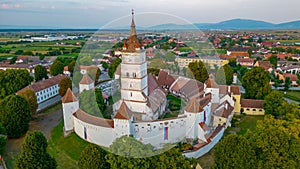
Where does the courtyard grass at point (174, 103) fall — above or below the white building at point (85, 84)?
below

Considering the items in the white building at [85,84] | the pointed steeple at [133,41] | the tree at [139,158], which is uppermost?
the pointed steeple at [133,41]

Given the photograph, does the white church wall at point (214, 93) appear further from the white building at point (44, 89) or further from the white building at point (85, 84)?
the white building at point (44, 89)

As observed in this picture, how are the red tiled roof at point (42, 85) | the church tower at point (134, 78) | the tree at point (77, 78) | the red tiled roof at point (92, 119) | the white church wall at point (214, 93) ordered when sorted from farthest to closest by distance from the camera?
the red tiled roof at point (42, 85), the tree at point (77, 78), the white church wall at point (214, 93), the church tower at point (134, 78), the red tiled roof at point (92, 119)

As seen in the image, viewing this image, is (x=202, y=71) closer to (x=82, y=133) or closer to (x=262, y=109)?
(x=262, y=109)

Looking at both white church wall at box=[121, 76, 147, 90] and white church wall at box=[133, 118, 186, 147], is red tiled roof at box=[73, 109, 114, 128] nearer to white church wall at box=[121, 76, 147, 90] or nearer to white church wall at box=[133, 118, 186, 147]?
white church wall at box=[133, 118, 186, 147]

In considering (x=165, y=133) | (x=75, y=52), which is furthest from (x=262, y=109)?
(x=75, y=52)

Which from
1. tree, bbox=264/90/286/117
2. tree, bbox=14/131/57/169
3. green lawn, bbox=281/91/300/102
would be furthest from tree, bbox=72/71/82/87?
green lawn, bbox=281/91/300/102

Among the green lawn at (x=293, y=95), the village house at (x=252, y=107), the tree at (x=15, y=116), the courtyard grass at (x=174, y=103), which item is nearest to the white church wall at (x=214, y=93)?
the courtyard grass at (x=174, y=103)

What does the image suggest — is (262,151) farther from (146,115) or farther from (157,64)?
(157,64)
